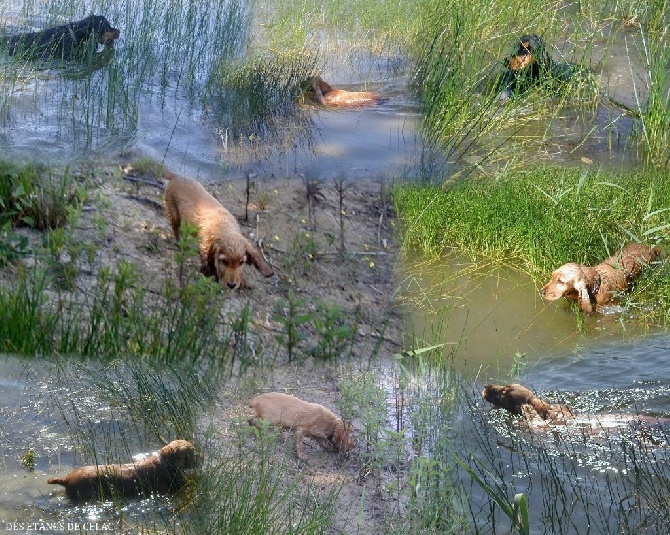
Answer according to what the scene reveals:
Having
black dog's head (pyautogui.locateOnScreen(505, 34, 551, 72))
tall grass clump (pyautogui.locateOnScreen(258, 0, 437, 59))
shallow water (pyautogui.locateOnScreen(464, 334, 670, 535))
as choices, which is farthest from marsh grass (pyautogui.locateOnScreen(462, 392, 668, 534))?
black dog's head (pyautogui.locateOnScreen(505, 34, 551, 72))

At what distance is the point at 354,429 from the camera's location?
369 cm

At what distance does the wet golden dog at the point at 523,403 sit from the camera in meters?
3.89

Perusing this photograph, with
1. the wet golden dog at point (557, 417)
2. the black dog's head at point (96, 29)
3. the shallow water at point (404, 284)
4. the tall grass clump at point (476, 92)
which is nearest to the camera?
the shallow water at point (404, 284)

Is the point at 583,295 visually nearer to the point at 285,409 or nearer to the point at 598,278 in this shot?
the point at 598,278

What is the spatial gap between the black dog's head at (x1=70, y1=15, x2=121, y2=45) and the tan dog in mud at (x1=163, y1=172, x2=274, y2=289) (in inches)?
94.2

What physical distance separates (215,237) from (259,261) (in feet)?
0.81

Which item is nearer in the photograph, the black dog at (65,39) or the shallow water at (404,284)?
the shallow water at (404,284)

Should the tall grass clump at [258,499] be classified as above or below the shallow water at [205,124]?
Result: below

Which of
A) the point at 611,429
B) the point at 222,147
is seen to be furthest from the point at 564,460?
the point at 222,147

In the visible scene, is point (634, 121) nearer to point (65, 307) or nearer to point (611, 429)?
point (611, 429)

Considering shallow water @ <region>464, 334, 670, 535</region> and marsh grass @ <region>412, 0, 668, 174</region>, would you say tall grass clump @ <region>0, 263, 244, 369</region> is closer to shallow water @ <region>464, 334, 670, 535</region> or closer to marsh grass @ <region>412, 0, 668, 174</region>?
shallow water @ <region>464, 334, 670, 535</region>

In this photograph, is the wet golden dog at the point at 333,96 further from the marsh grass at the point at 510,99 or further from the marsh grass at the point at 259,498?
the marsh grass at the point at 259,498

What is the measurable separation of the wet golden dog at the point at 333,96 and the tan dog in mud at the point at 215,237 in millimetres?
1264

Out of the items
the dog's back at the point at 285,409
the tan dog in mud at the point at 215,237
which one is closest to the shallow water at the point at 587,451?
the dog's back at the point at 285,409
